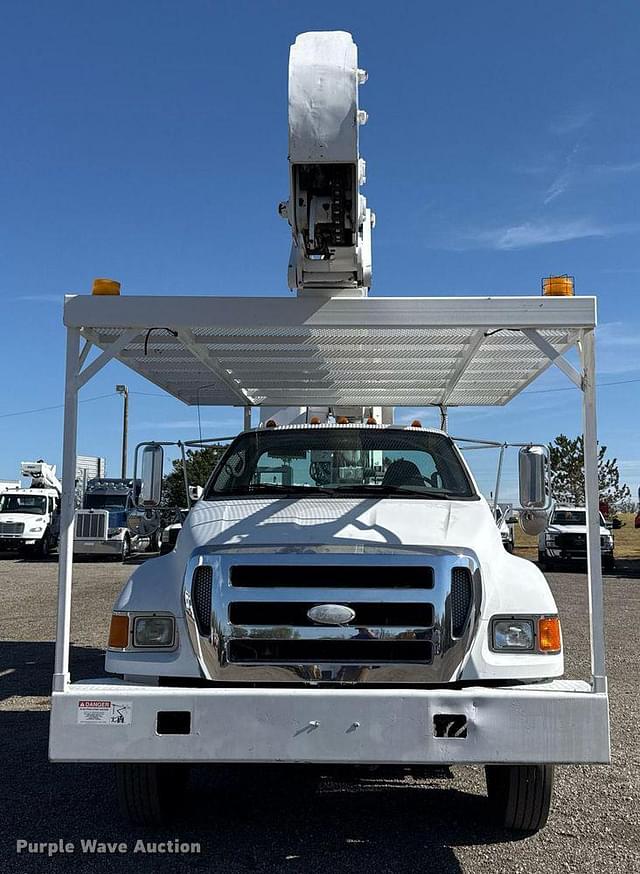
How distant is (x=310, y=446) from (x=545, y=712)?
2613 mm

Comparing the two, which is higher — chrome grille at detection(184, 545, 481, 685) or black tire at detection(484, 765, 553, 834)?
chrome grille at detection(184, 545, 481, 685)

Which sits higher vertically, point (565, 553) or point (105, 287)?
point (105, 287)

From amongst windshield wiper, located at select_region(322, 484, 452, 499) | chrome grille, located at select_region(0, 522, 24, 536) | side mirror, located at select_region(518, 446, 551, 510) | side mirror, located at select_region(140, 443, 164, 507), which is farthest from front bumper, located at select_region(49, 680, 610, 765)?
chrome grille, located at select_region(0, 522, 24, 536)

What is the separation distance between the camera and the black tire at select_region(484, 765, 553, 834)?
14.0 ft

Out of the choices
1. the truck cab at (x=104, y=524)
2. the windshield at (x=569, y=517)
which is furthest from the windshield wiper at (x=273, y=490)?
the windshield at (x=569, y=517)

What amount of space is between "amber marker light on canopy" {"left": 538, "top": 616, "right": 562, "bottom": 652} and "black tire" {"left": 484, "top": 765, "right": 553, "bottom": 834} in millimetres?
571

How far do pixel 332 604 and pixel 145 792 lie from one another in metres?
1.39

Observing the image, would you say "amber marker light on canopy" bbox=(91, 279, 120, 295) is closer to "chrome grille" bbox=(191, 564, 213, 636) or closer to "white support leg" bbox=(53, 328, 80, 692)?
"white support leg" bbox=(53, 328, 80, 692)

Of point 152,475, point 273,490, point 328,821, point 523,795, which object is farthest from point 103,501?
point 523,795

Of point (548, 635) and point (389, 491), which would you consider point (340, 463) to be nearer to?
point (389, 491)

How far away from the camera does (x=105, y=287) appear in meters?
4.77

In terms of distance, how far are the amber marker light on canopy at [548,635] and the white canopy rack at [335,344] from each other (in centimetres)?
136

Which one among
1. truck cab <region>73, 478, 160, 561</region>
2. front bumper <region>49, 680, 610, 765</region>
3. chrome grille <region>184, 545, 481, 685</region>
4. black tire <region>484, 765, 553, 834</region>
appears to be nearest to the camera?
front bumper <region>49, 680, 610, 765</region>

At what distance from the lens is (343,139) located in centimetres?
460
